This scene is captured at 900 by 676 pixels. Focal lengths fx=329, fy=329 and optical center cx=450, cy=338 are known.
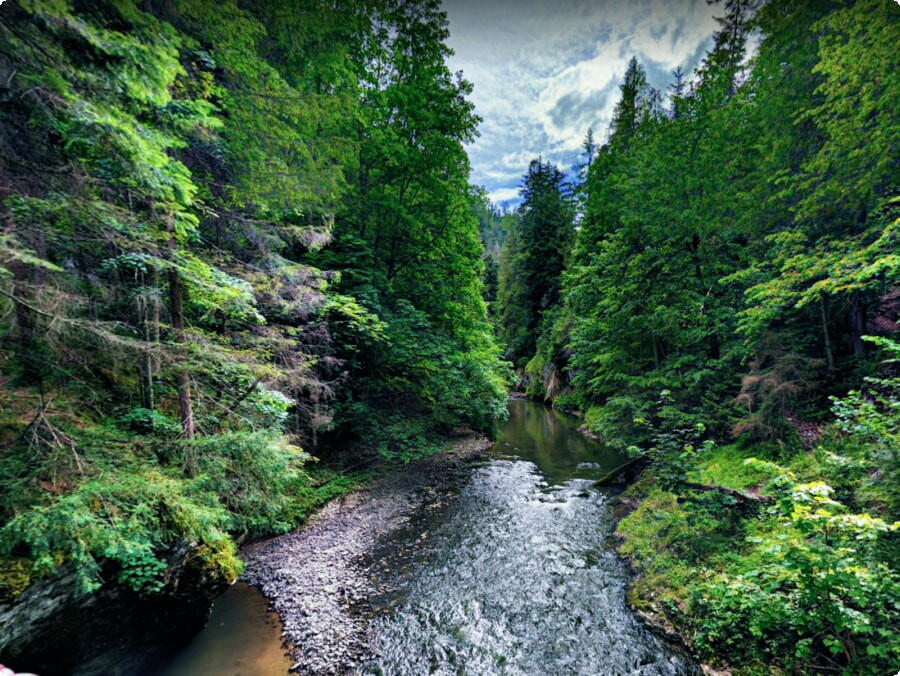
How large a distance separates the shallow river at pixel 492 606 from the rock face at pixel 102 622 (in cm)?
48

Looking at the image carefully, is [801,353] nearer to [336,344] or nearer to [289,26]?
[336,344]

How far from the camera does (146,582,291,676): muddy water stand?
4.45 meters

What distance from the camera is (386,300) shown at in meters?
11.9

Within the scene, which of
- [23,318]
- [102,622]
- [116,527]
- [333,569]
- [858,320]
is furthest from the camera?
[858,320]

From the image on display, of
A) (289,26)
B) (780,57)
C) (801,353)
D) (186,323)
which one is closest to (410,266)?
(289,26)

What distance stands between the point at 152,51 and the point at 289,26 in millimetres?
5572

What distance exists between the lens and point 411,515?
877cm

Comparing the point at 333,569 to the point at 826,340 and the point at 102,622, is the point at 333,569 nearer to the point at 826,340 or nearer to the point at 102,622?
the point at 102,622

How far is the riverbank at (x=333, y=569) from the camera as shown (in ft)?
16.0

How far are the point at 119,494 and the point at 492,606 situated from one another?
5.64m

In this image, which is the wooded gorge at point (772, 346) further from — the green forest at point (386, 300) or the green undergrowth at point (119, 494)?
the green undergrowth at point (119, 494)

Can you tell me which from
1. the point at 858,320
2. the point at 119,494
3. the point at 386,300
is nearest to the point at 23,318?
the point at 119,494

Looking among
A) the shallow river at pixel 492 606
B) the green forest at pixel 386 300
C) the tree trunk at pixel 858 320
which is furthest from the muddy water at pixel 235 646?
the tree trunk at pixel 858 320

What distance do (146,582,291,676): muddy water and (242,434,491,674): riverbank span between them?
185 millimetres
